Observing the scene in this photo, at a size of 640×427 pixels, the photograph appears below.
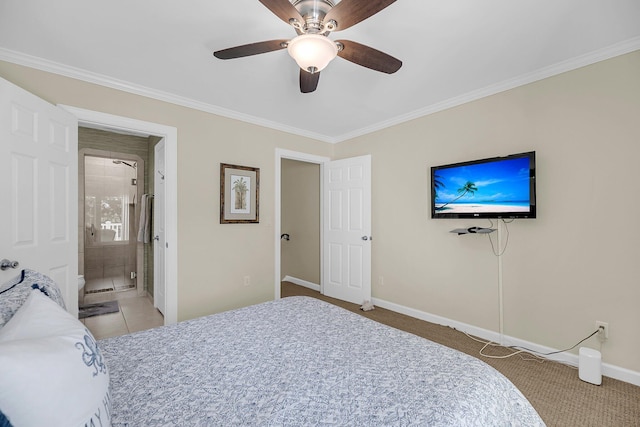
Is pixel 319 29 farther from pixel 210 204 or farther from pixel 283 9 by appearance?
pixel 210 204

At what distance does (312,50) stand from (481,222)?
2.33 m

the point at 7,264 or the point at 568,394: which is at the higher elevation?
the point at 7,264

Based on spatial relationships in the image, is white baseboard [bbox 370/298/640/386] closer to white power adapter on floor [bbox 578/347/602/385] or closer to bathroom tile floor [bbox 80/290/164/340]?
white power adapter on floor [bbox 578/347/602/385]

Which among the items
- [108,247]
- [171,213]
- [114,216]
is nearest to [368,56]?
[171,213]

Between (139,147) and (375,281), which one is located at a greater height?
(139,147)

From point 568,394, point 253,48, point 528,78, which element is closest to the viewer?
point 253,48

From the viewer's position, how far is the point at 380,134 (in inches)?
151

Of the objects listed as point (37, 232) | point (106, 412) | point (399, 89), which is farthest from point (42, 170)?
point (399, 89)

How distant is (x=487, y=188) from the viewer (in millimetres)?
2725

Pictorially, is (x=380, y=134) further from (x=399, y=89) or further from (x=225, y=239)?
(x=225, y=239)

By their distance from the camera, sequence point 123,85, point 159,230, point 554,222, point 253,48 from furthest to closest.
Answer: point 159,230
point 123,85
point 554,222
point 253,48

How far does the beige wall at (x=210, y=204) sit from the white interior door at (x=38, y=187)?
0.49m

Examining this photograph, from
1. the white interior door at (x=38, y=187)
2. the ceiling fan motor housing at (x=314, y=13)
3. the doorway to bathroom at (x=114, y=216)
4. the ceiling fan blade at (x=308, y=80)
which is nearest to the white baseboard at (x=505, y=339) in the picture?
the ceiling fan blade at (x=308, y=80)

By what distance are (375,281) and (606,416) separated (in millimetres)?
2388
